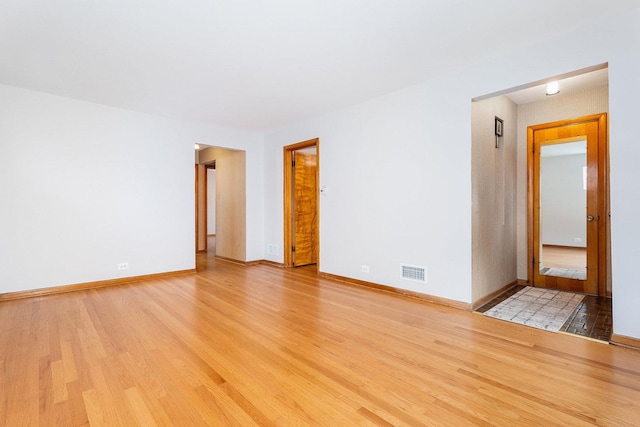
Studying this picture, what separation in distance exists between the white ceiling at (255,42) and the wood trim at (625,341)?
2499 mm

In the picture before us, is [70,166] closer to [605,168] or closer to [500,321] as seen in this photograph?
[500,321]

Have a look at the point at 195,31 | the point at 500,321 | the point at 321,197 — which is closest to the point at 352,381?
the point at 500,321

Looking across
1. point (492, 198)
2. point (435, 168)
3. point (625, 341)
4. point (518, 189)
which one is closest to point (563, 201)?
point (518, 189)

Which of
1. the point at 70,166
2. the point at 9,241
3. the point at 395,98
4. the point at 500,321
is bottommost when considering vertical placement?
the point at 500,321

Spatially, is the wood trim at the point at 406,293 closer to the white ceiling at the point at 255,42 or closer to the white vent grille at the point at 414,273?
the white vent grille at the point at 414,273

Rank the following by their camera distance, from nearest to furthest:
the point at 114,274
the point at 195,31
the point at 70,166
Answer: the point at 195,31 → the point at 70,166 → the point at 114,274

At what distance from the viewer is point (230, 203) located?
6.15 metres

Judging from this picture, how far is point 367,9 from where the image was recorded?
2184 mm

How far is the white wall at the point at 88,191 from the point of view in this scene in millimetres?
3580

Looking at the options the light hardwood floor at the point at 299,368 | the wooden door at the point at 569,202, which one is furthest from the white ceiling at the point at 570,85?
the light hardwood floor at the point at 299,368

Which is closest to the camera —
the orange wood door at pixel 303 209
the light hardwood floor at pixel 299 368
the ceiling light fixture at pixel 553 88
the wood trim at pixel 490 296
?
the light hardwood floor at pixel 299 368

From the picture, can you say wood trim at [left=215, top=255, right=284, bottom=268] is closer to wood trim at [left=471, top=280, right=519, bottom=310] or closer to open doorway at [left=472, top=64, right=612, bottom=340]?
wood trim at [left=471, top=280, right=519, bottom=310]

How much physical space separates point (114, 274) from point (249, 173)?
2766 mm

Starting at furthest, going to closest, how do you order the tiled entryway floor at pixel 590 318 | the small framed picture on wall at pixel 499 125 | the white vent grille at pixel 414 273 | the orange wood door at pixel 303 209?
the orange wood door at pixel 303 209
the small framed picture on wall at pixel 499 125
the white vent grille at pixel 414 273
the tiled entryway floor at pixel 590 318
